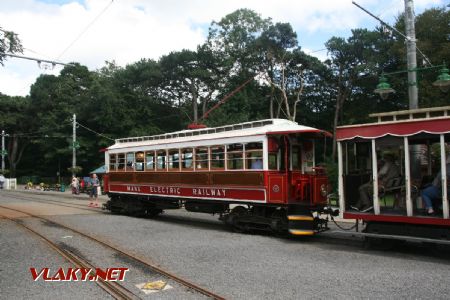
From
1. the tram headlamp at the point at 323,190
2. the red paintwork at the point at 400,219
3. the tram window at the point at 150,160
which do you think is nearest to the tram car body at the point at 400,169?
the red paintwork at the point at 400,219

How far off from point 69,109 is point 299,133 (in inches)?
1880

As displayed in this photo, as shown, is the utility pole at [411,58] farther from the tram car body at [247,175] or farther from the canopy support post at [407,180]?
the canopy support post at [407,180]

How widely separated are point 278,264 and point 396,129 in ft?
12.6

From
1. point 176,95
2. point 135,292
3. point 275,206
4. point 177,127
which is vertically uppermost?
point 176,95

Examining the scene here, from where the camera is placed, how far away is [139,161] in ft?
56.4

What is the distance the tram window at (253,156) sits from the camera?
40.0 feet

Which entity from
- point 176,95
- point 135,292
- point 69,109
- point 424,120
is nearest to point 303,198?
point 424,120

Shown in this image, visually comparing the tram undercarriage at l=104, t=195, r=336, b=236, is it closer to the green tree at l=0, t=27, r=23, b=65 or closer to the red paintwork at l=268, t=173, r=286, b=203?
the red paintwork at l=268, t=173, r=286, b=203

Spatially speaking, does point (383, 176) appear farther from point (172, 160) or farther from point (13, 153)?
point (13, 153)

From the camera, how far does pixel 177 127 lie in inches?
1967

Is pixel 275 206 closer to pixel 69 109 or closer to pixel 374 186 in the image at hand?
pixel 374 186

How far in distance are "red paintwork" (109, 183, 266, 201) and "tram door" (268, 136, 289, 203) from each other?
31 cm

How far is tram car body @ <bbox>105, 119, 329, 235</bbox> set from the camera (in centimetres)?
1182

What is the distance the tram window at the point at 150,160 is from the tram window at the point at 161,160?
0.98ft
